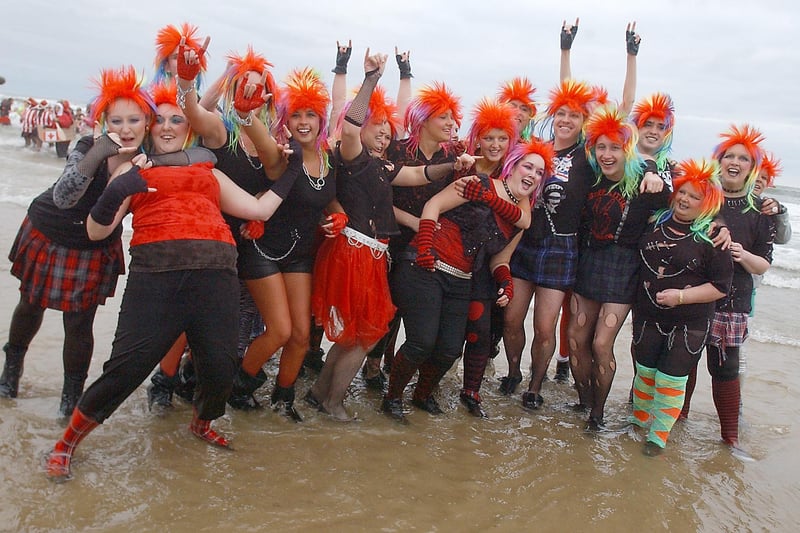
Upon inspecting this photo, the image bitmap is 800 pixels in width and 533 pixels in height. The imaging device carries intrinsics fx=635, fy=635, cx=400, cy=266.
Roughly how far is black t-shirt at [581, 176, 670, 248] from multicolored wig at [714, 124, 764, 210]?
24.6 inches

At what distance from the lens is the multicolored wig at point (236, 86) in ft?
12.2

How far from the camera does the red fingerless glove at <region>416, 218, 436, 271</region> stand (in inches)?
170

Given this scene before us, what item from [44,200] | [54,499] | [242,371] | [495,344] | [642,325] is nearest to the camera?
[54,499]

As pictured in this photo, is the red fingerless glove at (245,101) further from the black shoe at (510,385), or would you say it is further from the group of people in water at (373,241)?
the black shoe at (510,385)

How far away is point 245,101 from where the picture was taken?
136 inches

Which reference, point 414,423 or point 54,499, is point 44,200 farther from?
point 414,423

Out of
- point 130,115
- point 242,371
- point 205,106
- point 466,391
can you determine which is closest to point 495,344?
point 466,391

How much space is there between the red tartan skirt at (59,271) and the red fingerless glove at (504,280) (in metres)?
2.58

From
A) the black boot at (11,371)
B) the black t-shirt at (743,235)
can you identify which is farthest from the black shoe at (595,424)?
the black boot at (11,371)

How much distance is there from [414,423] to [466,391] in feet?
1.89

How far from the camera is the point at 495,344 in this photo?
5.58m

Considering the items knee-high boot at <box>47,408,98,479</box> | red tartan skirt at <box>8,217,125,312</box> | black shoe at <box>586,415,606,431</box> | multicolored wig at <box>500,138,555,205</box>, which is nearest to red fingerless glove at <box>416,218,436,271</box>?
multicolored wig at <box>500,138,555,205</box>

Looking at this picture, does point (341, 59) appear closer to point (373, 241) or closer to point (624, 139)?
point (373, 241)

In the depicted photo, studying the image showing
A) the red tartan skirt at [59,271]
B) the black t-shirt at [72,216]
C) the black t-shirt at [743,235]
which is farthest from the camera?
the black t-shirt at [743,235]
